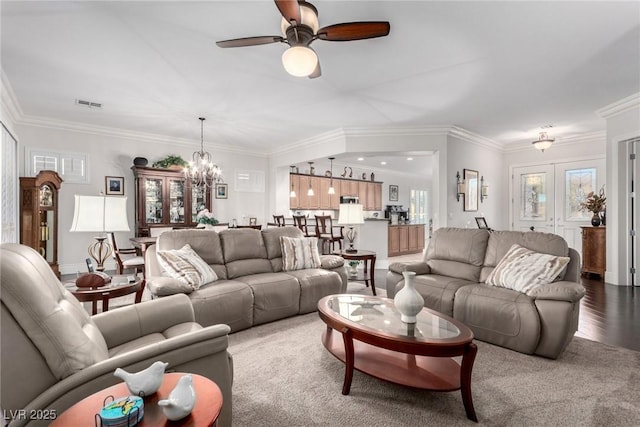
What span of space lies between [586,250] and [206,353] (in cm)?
658

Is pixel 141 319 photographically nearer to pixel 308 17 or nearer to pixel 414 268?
pixel 308 17

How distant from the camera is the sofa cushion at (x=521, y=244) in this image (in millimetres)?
2867

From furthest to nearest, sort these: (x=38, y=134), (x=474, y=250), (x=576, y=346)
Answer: (x=38, y=134)
(x=474, y=250)
(x=576, y=346)

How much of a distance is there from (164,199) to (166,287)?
13.5 feet

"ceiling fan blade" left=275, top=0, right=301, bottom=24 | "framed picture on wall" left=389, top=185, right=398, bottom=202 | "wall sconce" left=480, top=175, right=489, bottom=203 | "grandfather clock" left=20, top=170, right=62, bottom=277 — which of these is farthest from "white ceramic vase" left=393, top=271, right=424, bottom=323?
"framed picture on wall" left=389, top=185, right=398, bottom=202

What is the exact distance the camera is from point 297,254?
3848 millimetres

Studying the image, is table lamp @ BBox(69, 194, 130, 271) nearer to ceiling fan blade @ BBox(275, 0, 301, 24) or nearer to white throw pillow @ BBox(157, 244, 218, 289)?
white throw pillow @ BBox(157, 244, 218, 289)

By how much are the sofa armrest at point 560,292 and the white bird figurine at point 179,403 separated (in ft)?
8.66

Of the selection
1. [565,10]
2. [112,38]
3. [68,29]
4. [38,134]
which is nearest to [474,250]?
[565,10]

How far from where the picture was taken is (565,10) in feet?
8.12

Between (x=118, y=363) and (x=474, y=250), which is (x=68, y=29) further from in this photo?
(x=474, y=250)

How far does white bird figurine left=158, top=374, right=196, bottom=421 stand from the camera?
3.06ft

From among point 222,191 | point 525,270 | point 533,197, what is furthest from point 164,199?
point 533,197

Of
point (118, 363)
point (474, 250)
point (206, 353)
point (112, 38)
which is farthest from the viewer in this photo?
point (474, 250)
